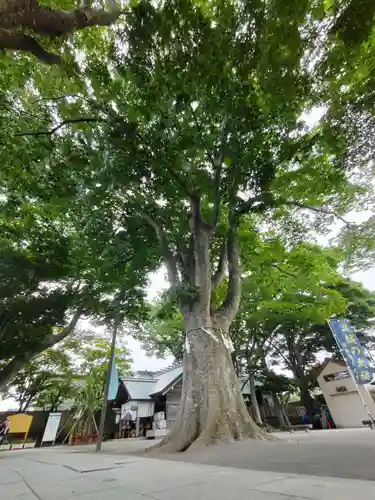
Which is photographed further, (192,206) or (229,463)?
(192,206)

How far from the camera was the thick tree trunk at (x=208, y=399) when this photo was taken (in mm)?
5035

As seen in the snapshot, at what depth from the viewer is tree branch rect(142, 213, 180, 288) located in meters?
7.00

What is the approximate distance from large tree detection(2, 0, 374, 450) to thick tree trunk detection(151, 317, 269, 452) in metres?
0.02

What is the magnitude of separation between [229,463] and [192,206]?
5.46 m

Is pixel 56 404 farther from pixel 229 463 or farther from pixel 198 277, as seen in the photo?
pixel 229 463

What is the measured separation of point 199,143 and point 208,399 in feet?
18.2

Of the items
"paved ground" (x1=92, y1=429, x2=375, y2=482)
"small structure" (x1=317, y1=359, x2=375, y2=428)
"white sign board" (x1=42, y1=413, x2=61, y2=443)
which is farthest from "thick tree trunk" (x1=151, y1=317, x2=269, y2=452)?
"small structure" (x1=317, y1=359, x2=375, y2=428)

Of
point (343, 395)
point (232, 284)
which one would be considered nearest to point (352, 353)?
point (232, 284)

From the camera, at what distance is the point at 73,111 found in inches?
261

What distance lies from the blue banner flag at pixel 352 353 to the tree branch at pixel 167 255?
8.11m

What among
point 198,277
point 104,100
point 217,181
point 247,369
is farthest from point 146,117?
point 247,369

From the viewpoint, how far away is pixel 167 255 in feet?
23.7

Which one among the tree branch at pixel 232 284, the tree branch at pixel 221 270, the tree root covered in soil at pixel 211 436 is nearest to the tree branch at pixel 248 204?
the tree branch at pixel 232 284

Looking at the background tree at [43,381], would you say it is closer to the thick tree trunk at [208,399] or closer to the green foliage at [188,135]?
the green foliage at [188,135]
